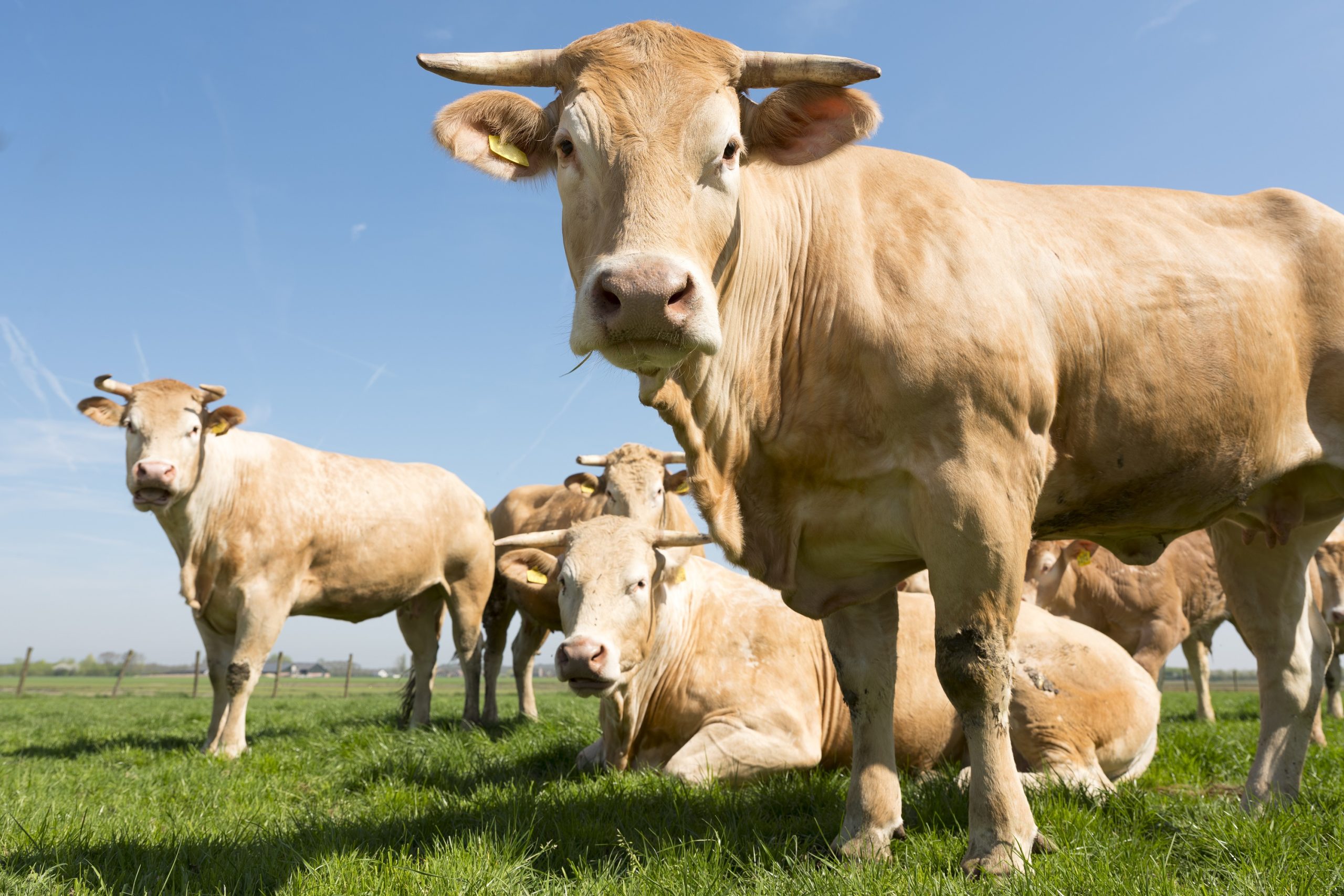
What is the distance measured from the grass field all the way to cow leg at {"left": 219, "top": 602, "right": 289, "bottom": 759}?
4.11 ft

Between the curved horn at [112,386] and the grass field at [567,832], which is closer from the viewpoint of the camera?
the grass field at [567,832]

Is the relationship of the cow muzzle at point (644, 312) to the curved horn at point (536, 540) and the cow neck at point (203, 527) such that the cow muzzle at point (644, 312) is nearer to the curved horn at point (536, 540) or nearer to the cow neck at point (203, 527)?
the curved horn at point (536, 540)

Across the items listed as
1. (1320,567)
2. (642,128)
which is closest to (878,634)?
(642,128)

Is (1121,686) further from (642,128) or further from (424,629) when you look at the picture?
(424,629)

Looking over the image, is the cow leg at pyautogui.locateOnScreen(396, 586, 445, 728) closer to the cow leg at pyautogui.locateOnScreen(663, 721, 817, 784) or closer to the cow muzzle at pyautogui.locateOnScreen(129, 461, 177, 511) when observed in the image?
the cow muzzle at pyautogui.locateOnScreen(129, 461, 177, 511)

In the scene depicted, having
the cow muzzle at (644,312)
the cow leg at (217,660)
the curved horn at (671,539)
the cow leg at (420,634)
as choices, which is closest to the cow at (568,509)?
the cow leg at (420,634)

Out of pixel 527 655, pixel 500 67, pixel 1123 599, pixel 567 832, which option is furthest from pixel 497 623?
pixel 500 67

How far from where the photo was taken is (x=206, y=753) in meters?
7.82

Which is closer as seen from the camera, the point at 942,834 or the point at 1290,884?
the point at 1290,884

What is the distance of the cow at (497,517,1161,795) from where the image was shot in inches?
207

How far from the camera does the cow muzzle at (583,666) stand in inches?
202

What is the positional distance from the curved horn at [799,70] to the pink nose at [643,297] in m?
1.14

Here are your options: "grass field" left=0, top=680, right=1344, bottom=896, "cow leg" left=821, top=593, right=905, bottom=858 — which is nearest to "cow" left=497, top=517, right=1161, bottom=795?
"grass field" left=0, top=680, right=1344, bottom=896

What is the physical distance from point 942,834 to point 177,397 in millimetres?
8273
